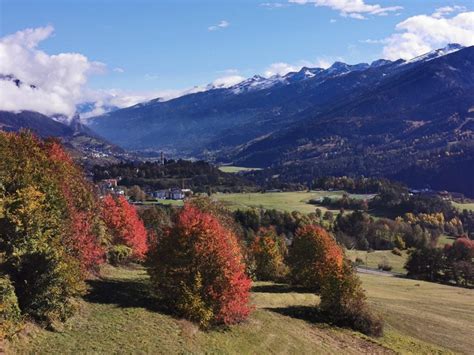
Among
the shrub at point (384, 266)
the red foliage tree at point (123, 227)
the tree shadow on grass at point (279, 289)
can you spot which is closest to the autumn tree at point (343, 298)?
the tree shadow on grass at point (279, 289)

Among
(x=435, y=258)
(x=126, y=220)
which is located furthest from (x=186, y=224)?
(x=435, y=258)

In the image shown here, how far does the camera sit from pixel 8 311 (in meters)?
33.3

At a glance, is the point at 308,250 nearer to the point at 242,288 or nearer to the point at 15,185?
the point at 242,288

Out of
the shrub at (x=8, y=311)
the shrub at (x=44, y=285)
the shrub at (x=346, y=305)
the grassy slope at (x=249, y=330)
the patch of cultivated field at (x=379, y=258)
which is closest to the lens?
the shrub at (x=8, y=311)

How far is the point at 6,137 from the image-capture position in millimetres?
58281

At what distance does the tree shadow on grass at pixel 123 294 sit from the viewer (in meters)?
47.9

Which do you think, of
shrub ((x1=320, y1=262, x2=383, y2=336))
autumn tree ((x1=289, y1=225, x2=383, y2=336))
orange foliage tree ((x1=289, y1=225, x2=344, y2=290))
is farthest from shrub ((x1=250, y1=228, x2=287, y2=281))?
shrub ((x1=320, y1=262, x2=383, y2=336))

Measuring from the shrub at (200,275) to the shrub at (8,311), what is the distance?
16430 mm

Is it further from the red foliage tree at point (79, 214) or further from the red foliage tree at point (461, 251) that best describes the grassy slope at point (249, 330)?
the red foliage tree at point (461, 251)

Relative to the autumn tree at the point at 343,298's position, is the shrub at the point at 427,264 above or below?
below

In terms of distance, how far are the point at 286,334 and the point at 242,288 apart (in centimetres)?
717

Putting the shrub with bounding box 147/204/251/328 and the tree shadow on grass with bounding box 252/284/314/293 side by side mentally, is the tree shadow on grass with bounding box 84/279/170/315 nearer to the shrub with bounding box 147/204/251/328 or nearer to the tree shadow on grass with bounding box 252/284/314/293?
the shrub with bounding box 147/204/251/328

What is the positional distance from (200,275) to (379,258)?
14729 centimetres

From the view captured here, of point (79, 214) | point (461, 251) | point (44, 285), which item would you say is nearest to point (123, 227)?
point (79, 214)
